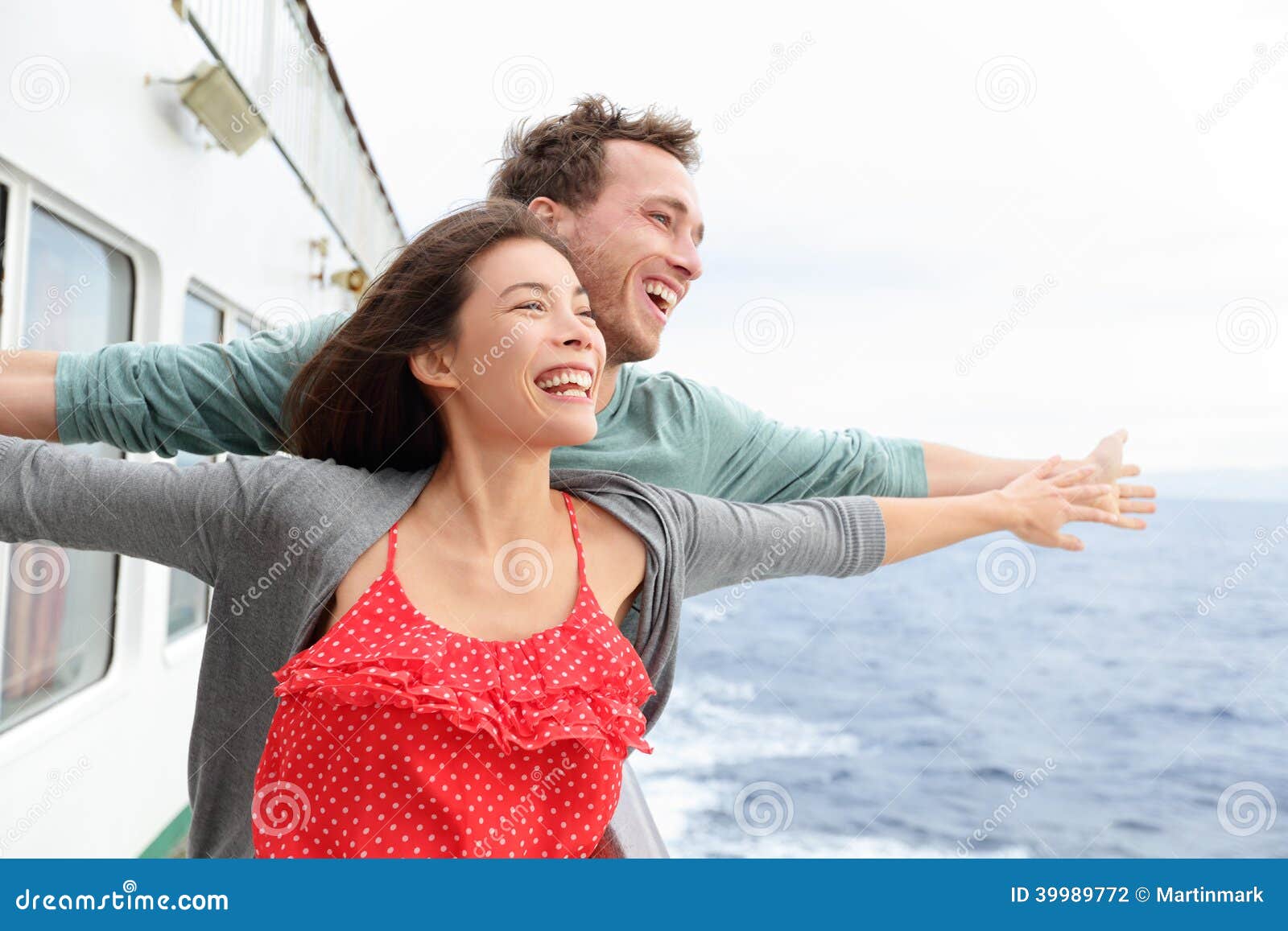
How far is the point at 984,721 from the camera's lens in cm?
2005

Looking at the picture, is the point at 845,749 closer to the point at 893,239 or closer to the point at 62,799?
the point at 62,799

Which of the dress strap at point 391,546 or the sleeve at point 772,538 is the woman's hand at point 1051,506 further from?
the dress strap at point 391,546

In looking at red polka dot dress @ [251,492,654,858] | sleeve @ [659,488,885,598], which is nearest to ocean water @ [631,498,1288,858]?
sleeve @ [659,488,885,598]

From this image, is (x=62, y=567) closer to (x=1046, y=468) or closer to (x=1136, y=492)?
(x=1046, y=468)

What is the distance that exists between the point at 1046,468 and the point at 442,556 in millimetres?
969

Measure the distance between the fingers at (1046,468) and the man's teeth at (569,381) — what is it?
0.76m

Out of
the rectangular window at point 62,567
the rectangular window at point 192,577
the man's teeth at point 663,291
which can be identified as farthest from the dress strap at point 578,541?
the rectangular window at point 192,577

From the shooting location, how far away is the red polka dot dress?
1.18 m

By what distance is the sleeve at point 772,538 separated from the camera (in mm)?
1447

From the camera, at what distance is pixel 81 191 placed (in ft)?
8.98

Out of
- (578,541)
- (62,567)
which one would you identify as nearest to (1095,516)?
(578,541)

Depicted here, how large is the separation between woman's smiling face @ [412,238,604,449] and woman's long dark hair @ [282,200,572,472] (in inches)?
1.0

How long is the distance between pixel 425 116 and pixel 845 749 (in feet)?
36.0

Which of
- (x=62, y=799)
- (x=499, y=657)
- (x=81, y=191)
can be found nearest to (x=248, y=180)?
(x=81, y=191)
